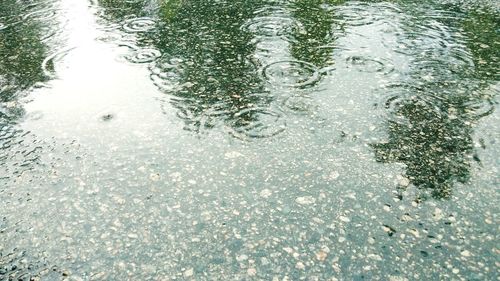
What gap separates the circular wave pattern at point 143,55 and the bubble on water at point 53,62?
3.75ft

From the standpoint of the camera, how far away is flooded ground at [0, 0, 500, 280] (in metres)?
3.44

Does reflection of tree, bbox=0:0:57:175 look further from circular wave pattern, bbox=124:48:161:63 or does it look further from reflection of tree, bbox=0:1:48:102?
circular wave pattern, bbox=124:48:161:63

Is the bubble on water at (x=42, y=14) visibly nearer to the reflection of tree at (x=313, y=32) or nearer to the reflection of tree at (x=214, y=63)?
the reflection of tree at (x=214, y=63)

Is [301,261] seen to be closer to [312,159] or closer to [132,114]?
[312,159]

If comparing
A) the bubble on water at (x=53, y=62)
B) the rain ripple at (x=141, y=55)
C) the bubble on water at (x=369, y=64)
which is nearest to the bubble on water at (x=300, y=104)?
the bubble on water at (x=369, y=64)

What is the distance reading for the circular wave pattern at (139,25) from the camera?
315 inches

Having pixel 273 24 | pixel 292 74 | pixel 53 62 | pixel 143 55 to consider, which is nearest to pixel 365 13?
pixel 273 24

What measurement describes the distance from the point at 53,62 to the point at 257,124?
4.03 metres

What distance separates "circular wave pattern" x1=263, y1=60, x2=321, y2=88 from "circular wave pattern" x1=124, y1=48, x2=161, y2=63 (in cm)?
200

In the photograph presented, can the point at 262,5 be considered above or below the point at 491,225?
above

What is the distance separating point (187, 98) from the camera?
18.7 ft

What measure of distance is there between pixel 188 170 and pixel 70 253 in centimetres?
145

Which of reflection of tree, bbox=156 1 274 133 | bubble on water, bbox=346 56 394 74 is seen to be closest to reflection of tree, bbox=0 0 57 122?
reflection of tree, bbox=156 1 274 133

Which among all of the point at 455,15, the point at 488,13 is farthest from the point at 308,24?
the point at 488,13
